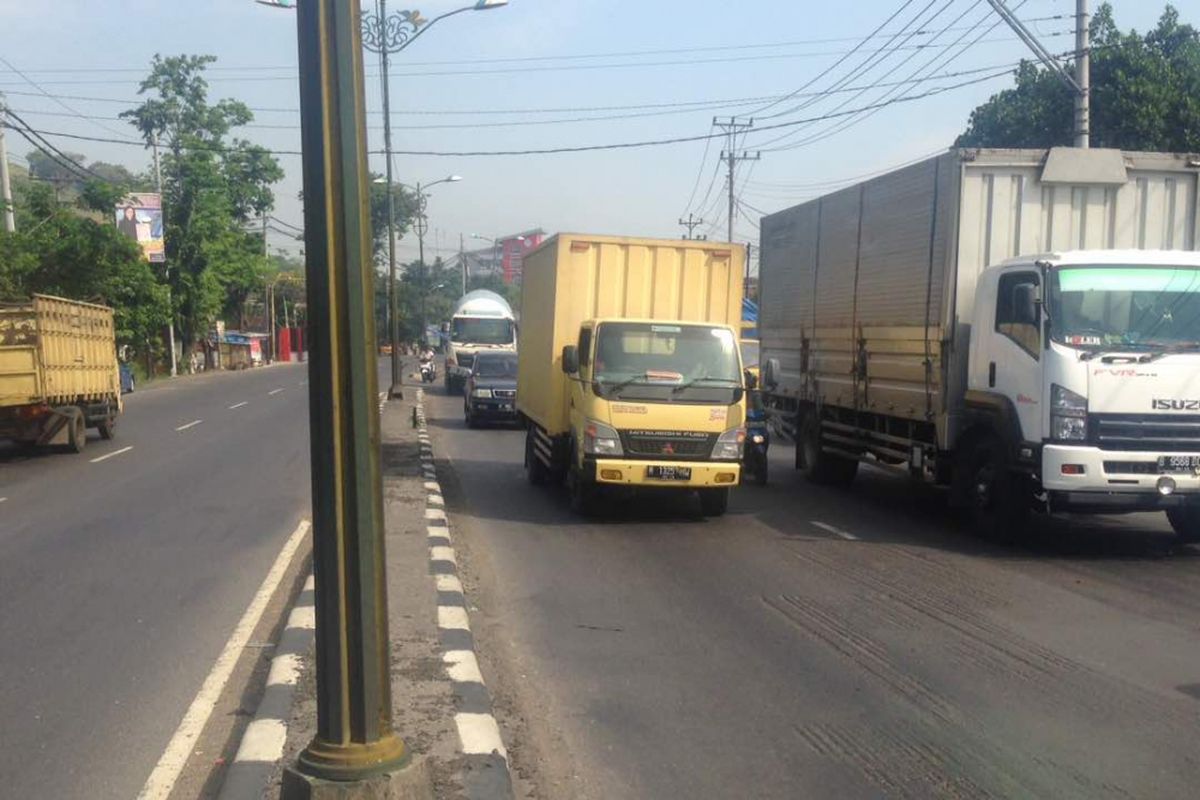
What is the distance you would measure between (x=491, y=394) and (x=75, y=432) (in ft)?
26.4

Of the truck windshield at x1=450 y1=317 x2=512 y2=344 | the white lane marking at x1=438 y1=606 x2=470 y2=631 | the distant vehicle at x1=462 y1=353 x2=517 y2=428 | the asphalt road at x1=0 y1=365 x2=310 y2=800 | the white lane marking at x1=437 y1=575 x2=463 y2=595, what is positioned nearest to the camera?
the asphalt road at x1=0 y1=365 x2=310 y2=800

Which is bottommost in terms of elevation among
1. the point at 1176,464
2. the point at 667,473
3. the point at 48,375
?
the point at 667,473

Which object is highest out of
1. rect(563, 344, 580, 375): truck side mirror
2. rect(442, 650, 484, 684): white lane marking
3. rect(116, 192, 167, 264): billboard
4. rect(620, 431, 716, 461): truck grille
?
rect(116, 192, 167, 264): billboard

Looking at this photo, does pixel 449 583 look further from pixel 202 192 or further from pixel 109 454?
pixel 202 192

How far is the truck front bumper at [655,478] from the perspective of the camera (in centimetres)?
1190

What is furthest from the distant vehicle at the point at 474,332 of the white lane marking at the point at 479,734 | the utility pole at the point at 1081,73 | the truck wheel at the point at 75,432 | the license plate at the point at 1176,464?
the white lane marking at the point at 479,734

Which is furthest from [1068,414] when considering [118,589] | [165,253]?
[165,253]

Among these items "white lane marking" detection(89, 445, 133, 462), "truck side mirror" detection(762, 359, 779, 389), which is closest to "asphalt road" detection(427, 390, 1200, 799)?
"truck side mirror" detection(762, 359, 779, 389)

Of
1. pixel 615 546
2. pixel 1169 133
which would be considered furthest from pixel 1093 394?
pixel 1169 133

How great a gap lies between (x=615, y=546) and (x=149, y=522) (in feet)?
16.1

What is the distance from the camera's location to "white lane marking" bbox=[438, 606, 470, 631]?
292 inches

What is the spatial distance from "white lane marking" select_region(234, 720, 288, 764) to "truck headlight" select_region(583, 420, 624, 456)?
21.8 ft

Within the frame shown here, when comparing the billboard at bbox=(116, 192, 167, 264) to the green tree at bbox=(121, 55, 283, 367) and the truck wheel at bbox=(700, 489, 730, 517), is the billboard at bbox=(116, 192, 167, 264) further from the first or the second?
the truck wheel at bbox=(700, 489, 730, 517)

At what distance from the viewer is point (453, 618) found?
7.63 meters
